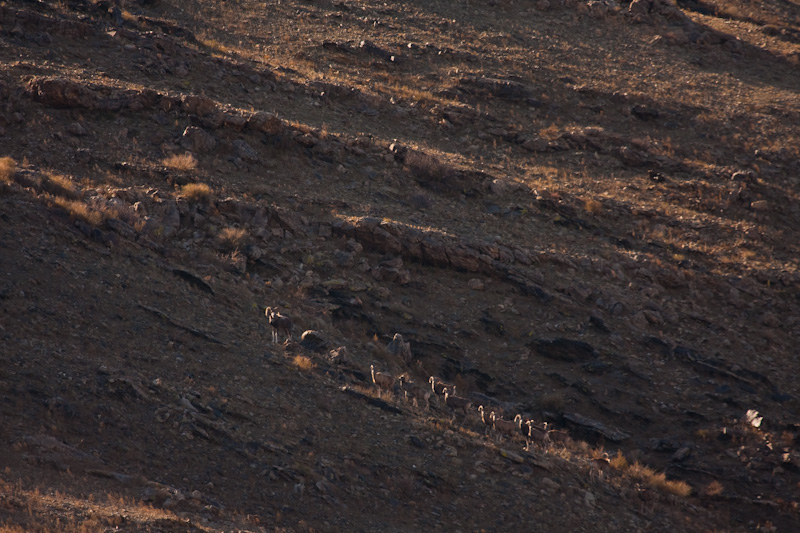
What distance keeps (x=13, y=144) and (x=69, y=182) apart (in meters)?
3.01

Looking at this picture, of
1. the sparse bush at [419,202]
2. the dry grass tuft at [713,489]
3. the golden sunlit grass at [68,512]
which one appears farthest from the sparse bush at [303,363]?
the sparse bush at [419,202]

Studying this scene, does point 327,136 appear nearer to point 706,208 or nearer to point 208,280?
point 208,280

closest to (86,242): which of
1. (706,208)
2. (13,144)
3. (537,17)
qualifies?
(13,144)

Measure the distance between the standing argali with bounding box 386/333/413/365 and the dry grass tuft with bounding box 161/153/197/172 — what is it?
7115 mm

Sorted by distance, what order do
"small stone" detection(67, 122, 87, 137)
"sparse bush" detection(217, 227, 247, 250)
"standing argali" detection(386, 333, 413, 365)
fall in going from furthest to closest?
"small stone" detection(67, 122, 87, 137), "sparse bush" detection(217, 227, 247, 250), "standing argali" detection(386, 333, 413, 365)

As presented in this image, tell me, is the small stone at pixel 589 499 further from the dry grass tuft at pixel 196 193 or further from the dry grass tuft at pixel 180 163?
the dry grass tuft at pixel 180 163

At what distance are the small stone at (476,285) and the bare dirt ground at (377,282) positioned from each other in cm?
24

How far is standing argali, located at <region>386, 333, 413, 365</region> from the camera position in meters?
14.0

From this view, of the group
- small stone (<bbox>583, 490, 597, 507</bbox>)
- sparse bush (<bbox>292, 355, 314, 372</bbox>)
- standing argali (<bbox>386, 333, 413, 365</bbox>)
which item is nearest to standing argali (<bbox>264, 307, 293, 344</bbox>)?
sparse bush (<bbox>292, 355, 314, 372</bbox>)

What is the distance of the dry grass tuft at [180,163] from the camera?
17062 millimetres

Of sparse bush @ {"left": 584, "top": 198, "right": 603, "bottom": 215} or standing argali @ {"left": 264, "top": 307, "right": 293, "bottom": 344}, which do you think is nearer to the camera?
standing argali @ {"left": 264, "top": 307, "right": 293, "bottom": 344}

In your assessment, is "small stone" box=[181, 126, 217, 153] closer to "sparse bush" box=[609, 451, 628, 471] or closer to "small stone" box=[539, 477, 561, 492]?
"small stone" box=[539, 477, 561, 492]

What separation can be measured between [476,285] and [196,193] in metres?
6.92

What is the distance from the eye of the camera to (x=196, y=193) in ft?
52.8
